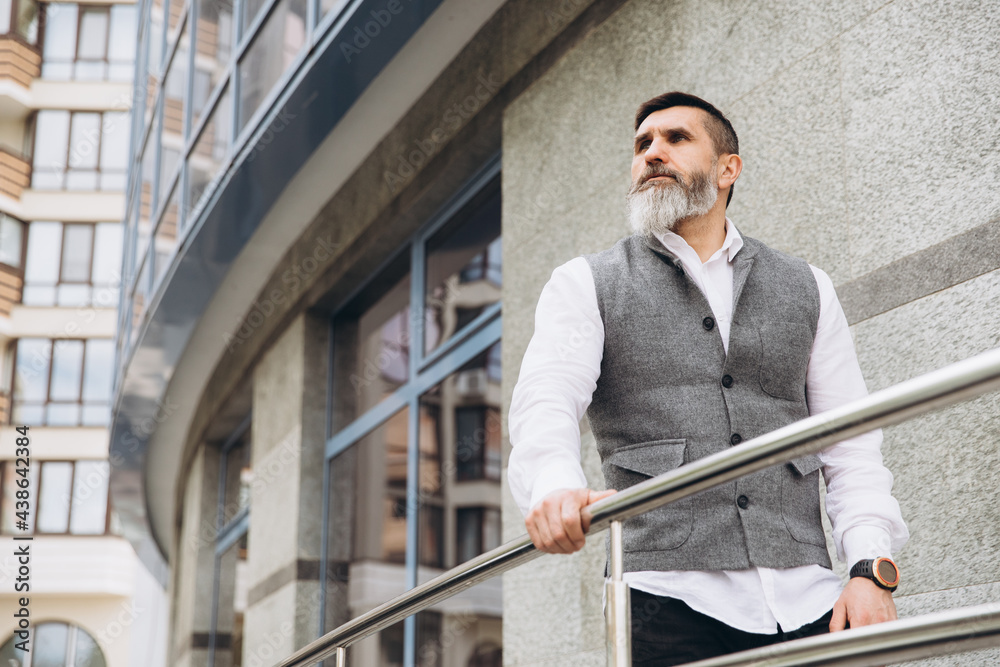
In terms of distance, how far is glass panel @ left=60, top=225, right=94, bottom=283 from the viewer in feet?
Result: 89.8

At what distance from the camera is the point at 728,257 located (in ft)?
8.30

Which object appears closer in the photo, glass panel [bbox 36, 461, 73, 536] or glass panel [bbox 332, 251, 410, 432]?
glass panel [bbox 332, 251, 410, 432]

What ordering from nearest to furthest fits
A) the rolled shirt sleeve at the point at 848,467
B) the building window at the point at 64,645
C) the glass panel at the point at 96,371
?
the rolled shirt sleeve at the point at 848,467 → the building window at the point at 64,645 → the glass panel at the point at 96,371

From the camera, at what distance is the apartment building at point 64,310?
2598 centimetres

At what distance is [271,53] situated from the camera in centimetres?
688

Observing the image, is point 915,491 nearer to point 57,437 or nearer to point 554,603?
point 554,603

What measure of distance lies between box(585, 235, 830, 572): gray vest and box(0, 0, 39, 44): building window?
29007 millimetres

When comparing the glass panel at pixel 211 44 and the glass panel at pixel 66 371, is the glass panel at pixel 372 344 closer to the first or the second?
the glass panel at pixel 211 44

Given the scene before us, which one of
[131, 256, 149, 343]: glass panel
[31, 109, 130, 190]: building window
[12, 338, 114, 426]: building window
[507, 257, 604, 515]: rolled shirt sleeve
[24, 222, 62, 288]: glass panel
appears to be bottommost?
[507, 257, 604, 515]: rolled shirt sleeve

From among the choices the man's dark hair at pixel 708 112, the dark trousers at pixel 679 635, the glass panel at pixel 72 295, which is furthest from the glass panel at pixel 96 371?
the dark trousers at pixel 679 635

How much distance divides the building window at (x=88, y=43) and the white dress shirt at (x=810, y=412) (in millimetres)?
28485

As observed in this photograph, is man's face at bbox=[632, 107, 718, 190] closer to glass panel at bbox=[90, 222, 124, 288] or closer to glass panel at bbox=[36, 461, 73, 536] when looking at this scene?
glass panel at bbox=[36, 461, 73, 536]

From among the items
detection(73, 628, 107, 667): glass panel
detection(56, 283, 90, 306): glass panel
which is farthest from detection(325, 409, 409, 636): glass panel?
detection(56, 283, 90, 306): glass panel

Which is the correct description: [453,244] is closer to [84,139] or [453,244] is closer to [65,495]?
[65,495]
